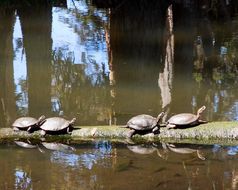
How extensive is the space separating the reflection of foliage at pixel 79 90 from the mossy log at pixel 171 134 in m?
0.77

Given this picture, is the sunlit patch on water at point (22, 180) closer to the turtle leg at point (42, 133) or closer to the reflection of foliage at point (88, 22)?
the turtle leg at point (42, 133)

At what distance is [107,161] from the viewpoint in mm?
4742

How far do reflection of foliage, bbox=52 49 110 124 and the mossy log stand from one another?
2.51ft

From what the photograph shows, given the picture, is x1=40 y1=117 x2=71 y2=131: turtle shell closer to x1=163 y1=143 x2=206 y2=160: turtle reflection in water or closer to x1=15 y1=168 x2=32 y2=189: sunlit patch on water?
x1=15 y1=168 x2=32 y2=189: sunlit patch on water

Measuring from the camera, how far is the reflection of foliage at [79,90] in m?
6.38

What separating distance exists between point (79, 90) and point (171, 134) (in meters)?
2.32

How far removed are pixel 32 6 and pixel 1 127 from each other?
31.8 feet

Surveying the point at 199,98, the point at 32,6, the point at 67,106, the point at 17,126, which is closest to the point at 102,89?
the point at 67,106

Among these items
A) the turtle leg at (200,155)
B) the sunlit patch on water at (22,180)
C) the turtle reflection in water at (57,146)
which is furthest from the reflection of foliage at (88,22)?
the sunlit patch on water at (22,180)

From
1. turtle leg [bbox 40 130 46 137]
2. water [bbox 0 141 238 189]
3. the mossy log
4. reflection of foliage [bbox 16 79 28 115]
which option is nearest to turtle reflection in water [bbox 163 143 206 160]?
water [bbox 0 141 238 189]

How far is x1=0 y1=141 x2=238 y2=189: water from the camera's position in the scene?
423cm

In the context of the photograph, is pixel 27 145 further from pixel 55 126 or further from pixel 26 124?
pixel 55 126

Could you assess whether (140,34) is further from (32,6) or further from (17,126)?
(17,126)

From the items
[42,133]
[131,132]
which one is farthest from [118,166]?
[42,133]
